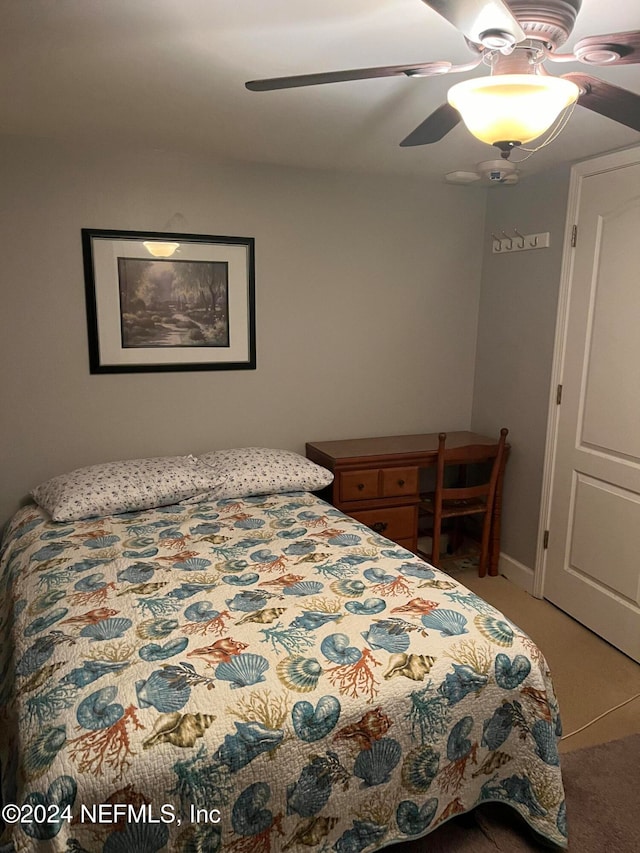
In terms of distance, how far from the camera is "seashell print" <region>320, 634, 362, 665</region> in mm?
1505

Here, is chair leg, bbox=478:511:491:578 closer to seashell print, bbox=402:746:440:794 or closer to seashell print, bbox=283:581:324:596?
seashell print, bbox=283:581:324:596

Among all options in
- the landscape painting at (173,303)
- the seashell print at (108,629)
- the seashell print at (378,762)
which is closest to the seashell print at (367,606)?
the seashell print at (378,762)

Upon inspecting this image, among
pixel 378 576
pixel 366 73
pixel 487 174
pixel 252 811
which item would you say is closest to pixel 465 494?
A: pixel 378 576

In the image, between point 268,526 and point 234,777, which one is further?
point 268,526

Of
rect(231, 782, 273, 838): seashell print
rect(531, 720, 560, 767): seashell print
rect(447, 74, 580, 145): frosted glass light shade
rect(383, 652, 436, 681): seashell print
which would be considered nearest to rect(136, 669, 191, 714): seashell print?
rect(231, 782, 273, 838): seashell print

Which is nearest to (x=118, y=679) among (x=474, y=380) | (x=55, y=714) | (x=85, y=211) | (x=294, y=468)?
(x=55, y=714)

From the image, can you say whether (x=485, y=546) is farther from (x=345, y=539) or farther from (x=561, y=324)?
(x=345, y=539)

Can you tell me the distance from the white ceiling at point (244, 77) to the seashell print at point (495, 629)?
162 centimetres

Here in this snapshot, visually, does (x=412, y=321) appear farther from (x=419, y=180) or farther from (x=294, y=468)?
(x=294, y=468)

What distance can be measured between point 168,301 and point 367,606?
6.17ft

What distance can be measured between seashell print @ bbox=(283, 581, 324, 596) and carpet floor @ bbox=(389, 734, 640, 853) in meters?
0.73

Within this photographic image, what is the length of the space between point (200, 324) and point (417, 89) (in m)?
1.53

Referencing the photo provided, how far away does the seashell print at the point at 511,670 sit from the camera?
1.59 meters

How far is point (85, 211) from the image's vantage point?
2.73 metres
